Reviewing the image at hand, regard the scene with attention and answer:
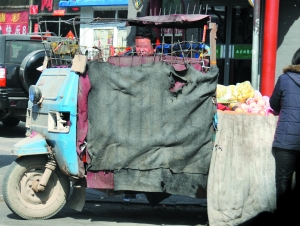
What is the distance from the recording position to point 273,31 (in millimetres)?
11781

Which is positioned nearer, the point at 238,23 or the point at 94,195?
the point at 94,195

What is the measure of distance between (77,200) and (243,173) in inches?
71.4

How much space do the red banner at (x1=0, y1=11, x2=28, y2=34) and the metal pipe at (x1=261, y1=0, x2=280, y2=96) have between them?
49.5 ft

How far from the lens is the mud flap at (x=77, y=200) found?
638cm

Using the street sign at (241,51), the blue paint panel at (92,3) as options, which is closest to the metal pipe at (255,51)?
the street sign at (241,51)

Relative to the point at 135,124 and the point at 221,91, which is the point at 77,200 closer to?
the point at 135,124

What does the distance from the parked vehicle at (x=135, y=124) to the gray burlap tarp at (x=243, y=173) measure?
16 cm

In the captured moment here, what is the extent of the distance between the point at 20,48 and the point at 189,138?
27.2 ft

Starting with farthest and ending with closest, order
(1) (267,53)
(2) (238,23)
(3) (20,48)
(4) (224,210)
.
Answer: (2) (238,23), (3) (20,48), (1) (267,53), (4) (224,210)

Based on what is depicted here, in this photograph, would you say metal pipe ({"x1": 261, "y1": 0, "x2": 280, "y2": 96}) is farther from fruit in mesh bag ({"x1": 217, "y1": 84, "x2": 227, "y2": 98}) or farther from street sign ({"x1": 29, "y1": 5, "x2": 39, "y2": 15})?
street sign ({"x1": 29, "y1": 5, "x2": 39, "y2": 15})

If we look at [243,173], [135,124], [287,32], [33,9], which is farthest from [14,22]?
[243,173]

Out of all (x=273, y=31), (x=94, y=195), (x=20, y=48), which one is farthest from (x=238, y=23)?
(x=94, y=195)

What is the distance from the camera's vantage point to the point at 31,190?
6312 mm

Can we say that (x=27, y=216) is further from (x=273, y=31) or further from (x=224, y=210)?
(x=273, y=31)
